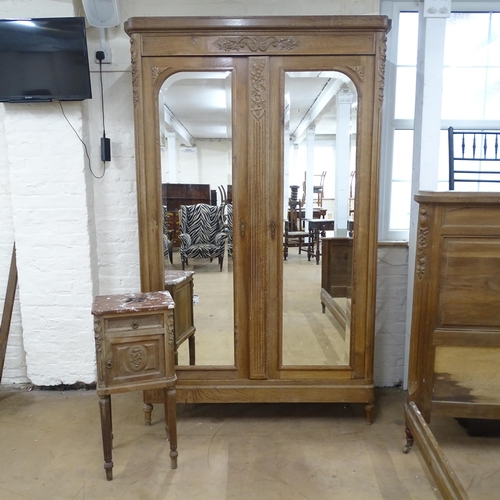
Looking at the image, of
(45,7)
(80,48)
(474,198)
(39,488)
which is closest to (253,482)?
(39,488)

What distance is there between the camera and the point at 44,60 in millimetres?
2332

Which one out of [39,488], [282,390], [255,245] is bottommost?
[39,488]

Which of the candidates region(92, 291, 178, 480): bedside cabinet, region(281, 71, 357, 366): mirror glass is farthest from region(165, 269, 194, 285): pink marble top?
region(281, 71, 357, 366): mirror glass

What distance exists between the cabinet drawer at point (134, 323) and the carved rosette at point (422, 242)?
1256 mm

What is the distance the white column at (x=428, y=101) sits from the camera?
237cm

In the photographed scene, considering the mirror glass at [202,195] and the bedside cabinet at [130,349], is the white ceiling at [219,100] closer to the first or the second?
the mirror glass at [202,195]

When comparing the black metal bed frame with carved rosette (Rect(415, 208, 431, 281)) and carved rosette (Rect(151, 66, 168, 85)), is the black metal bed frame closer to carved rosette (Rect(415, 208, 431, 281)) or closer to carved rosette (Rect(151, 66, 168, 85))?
carved rosette (Rect(415, 208, 431, 281))

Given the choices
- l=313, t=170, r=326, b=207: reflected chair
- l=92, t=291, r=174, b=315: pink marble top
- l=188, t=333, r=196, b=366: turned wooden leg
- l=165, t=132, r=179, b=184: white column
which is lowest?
l=188, t=333, r=196, b=366: turned wooden leg

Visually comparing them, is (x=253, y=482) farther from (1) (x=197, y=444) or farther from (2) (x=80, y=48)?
(2) (x=80, y=48)

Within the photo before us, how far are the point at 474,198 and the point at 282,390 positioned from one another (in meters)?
1.38

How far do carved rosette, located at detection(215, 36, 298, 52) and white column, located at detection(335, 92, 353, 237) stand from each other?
388mm

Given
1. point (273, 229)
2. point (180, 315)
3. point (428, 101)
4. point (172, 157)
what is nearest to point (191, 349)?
point (180, 315)

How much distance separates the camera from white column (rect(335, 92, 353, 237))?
2203 millimetres

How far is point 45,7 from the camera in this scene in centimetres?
242
